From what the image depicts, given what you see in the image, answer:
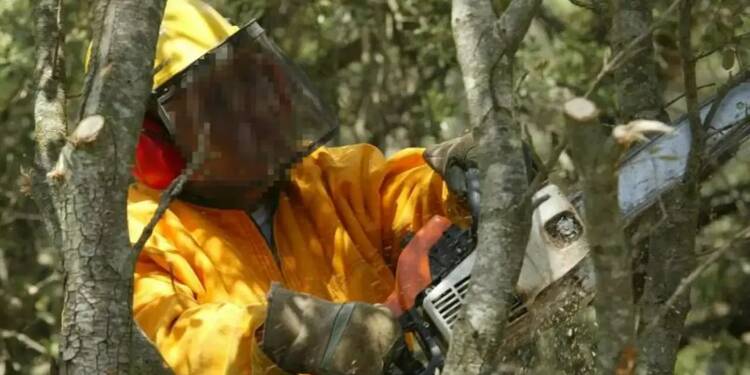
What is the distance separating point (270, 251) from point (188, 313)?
0.56 meters

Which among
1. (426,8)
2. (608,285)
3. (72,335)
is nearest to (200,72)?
(72,335)

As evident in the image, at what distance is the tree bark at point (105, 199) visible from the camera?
7.55 ft

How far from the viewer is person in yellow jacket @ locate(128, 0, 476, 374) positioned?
→ 8.87ft

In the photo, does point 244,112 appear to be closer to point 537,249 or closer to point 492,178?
point 537,249

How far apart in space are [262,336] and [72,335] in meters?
0.52

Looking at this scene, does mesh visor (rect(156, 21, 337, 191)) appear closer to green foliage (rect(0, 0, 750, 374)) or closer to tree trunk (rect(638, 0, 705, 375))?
tree trunk (rect(638, 0, 705, 375))

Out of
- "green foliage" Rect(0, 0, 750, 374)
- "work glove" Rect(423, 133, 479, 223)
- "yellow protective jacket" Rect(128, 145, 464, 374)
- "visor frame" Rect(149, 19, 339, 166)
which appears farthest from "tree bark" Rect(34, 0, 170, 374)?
"green foliage" Rect(0, 0, 750, 374)

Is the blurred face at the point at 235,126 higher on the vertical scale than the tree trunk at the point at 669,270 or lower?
higher

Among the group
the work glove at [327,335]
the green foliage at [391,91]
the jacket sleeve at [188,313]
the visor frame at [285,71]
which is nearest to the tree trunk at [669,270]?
the work glove at [327,335]

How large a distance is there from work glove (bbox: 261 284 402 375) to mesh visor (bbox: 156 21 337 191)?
611 mm

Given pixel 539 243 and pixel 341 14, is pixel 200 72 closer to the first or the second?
pixel 539 243

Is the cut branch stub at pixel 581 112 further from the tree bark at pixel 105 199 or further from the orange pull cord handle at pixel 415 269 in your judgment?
the orange pull cord handle at pixel 415 269

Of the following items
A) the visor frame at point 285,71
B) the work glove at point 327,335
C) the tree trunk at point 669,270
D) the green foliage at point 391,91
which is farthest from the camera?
the green foliage at point 391,91

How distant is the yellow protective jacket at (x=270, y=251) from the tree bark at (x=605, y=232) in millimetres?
1022
